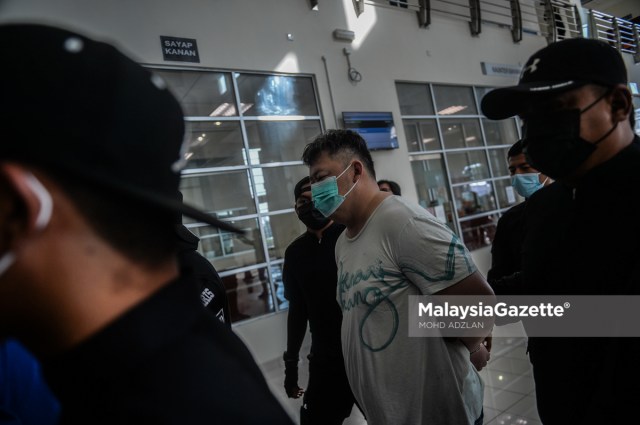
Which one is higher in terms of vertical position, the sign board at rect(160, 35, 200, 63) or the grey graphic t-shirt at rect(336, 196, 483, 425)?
the sign board at rect(160, 35, 200, 63)

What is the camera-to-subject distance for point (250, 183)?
590cm

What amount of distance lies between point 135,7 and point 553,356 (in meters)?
6.00

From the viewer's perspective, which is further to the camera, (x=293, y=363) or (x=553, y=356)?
(x=293, y=363)

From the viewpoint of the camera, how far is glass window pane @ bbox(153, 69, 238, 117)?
5.51 metres

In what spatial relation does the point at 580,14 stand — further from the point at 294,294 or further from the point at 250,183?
the point at 294,294

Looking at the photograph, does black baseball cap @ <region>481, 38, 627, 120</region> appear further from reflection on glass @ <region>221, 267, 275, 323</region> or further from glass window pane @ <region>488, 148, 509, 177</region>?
glass window pane @ <region>488, 148, 509, 177</region>

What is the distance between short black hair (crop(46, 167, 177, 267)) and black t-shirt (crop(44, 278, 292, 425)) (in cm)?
6

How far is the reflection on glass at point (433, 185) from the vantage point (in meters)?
7.66

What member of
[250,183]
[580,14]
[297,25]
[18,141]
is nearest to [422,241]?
[18,141]

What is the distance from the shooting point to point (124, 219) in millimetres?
545

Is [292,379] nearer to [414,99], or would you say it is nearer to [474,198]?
[414,99]

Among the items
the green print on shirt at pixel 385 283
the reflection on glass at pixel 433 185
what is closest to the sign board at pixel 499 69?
the reflection on glass at pixel 433 185

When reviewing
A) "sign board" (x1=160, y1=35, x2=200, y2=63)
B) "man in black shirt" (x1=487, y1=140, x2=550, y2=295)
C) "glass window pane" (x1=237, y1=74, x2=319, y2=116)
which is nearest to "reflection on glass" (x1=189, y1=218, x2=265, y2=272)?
"glass window pane" (x1=237, y1=74, x2=319, y2=116)

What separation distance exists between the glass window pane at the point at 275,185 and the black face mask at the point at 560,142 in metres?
4.88
